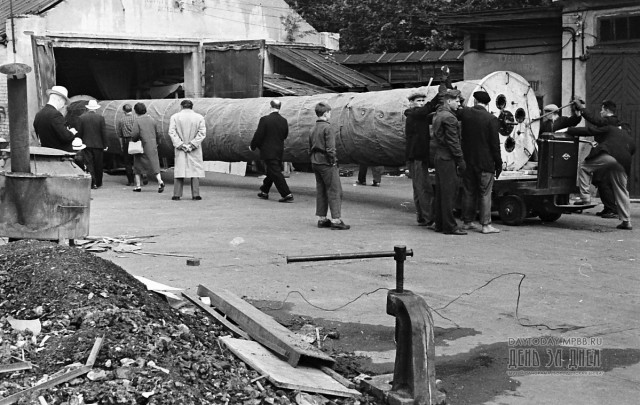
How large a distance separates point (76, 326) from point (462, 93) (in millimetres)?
9228

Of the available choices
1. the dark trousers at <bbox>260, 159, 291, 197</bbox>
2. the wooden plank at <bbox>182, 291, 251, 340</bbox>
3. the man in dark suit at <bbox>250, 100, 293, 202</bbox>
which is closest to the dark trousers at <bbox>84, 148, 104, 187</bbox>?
the man in dark suit at <bbox>250, 100, 293, 202</bbox>

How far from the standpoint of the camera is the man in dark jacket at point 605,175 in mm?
13516

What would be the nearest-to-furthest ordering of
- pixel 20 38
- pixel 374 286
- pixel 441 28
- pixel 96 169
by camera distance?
pixel 374 286, pixel 96 169, pixel 20 38, pixel 441 28

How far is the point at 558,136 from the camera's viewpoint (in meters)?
13.3

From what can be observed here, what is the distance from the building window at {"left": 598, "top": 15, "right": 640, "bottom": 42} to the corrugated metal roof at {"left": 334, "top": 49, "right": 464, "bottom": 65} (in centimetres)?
560

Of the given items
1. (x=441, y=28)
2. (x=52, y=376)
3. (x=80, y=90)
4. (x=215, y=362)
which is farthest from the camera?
(x=80, y=90)

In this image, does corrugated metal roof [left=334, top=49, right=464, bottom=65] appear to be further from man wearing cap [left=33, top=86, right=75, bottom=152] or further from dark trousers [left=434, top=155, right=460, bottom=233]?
man wearing cap [left=33, top=86, right=75, bottom=152]

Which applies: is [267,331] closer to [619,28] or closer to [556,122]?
[556,122]

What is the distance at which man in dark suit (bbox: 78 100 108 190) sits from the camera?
62.0ft

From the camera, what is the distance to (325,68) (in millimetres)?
25234

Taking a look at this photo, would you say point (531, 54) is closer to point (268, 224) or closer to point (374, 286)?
point (268, 224)

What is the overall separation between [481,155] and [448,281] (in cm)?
360

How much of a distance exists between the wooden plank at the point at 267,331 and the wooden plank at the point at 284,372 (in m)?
0.07

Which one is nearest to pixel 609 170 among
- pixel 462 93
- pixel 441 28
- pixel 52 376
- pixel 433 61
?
pixel 462 93
